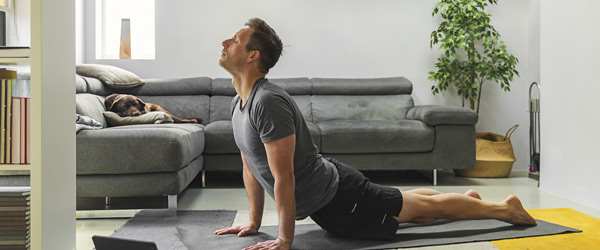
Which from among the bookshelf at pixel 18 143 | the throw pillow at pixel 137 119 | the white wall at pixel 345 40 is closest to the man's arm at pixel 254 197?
the bookshelf at pixel 18 143

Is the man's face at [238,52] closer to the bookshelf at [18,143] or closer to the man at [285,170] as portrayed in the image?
the man at [285,170]

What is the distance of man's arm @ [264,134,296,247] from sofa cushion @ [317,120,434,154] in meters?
2.15

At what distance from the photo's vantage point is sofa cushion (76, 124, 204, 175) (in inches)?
117

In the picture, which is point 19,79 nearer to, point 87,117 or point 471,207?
point 87,117

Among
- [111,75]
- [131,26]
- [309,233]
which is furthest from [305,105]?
[309,233]

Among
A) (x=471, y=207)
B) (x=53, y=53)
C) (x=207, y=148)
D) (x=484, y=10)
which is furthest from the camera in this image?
(x=484, y=10)

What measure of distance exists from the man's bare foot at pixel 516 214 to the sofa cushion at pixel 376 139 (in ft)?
5.27

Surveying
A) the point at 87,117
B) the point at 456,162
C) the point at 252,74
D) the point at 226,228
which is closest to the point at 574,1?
the point at 456,162

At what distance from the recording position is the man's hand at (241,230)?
8.28 feet

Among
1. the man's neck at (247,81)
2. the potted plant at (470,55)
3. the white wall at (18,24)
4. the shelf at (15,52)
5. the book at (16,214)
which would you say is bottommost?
the book at (16,214)

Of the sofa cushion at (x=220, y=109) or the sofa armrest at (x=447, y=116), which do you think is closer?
the sofa armrest at (x=447, y=116)

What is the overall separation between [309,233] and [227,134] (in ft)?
5.82

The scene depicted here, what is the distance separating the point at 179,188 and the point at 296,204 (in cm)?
103

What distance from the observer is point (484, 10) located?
5.34 meters
